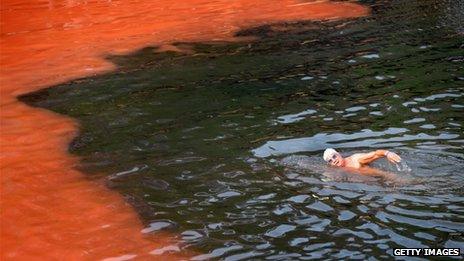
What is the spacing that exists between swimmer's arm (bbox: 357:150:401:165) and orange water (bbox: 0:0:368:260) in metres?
3.20

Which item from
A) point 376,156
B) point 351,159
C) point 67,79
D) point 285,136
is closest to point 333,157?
point 351,159

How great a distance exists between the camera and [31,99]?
51.5 feet

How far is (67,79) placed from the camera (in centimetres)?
1703

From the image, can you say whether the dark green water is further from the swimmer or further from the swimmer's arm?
the swimmer's arm

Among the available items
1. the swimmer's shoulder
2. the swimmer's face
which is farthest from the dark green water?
the swimmer's shoulder

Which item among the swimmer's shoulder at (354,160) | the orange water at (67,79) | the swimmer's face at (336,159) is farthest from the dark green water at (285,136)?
the orange water at (67,79)

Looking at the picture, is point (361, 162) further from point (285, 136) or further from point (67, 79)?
point (67, 79)

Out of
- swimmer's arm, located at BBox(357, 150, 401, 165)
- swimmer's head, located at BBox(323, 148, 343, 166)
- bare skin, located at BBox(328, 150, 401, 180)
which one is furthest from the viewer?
swimmer's head, located at BBox(323, 148, 343, 166)

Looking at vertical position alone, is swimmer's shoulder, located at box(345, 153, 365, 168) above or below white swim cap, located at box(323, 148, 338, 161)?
below

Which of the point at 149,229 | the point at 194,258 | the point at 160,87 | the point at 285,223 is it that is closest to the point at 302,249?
the point at 285,223

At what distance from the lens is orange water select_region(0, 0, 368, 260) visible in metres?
9.11

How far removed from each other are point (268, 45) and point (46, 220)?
1073cm

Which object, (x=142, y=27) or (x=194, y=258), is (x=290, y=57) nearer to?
(x=142, y=27)

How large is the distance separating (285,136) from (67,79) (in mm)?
7099
